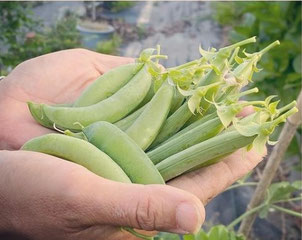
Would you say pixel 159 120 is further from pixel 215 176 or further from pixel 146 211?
pixel 146 211

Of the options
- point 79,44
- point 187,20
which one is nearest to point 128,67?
point 79,44

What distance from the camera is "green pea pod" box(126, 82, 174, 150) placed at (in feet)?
4.12

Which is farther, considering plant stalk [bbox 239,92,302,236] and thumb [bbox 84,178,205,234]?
plant stalk [bbox 239,92,302,236]

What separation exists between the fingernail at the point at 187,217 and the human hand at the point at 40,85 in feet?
2.14

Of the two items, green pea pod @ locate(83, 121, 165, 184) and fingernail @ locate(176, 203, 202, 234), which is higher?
fingernail @ locate(176, 203, 202, 234)

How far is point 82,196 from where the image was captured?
941mm

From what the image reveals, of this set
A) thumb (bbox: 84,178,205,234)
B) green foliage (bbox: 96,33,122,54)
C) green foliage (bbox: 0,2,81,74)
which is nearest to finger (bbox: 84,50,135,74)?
thumb (bbox: 84,178,205,234)

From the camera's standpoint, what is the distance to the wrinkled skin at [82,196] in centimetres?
89

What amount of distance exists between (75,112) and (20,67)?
44cm

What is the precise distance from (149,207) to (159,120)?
0.43 meters

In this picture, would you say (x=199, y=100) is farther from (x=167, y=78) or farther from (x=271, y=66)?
(x=271, y=66)

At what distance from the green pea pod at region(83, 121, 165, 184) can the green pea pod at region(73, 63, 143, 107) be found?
22 centimetres

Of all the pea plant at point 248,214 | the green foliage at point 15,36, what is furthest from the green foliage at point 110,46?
the pea plant at point 248,214

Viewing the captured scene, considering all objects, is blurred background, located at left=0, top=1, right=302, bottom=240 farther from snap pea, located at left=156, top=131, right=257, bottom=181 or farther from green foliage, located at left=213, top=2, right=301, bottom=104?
snap pea, located at left=156, top=131, right=257, bottom=181
